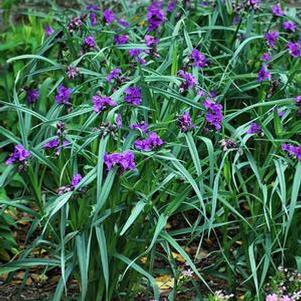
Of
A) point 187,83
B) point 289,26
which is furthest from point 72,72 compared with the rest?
point 289,26

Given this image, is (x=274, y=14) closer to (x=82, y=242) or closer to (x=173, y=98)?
(x=173, y=98)

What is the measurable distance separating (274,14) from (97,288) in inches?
70.2

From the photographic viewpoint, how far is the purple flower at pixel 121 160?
2.45 meters

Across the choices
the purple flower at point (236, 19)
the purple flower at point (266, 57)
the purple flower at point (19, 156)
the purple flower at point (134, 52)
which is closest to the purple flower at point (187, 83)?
the purple flower at point (134, 52)

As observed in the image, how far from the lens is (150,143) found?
103 inches

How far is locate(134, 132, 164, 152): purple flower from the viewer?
2.60 meters

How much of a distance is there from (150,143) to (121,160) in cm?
19

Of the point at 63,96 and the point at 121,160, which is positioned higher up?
the point at 121,160

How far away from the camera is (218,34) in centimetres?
399

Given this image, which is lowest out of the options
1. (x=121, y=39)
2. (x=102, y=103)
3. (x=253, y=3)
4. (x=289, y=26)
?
(x=289, y=26)

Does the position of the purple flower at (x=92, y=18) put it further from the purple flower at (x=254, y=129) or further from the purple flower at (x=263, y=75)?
the purple flower at (x=254, y=129)

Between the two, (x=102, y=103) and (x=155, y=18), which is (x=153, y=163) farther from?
(x=155, y=18)

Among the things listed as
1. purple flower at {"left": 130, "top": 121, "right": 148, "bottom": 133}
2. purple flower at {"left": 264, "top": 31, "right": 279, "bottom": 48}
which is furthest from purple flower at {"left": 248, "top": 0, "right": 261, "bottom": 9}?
purple flower at {"left": 130, "top": 121, "right": 148, "bottom": 133}

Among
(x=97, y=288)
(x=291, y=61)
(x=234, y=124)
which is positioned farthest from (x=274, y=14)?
(x=97, y=288)
